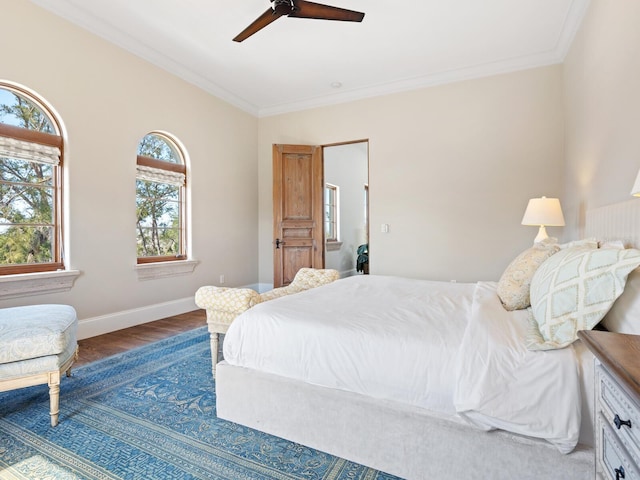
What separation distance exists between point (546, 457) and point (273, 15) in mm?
3008

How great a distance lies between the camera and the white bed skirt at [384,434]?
1147 mm

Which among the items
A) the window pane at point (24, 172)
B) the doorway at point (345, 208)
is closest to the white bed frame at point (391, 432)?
the window pane at point (24, 172)

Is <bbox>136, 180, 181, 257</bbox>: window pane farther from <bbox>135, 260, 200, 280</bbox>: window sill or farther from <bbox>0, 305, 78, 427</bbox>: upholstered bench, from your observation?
<bbox>0, 305, 78, 427</bbox>: upholstered bench

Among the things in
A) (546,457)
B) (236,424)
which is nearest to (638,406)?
(546,457)

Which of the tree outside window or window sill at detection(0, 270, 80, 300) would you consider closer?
window sill at detection(0, 270, 80, 300)

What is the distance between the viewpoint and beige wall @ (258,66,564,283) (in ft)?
12.6

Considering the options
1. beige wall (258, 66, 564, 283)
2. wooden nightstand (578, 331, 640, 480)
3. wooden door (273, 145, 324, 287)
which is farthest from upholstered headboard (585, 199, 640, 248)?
wooden door (273, 145, 324, 287)

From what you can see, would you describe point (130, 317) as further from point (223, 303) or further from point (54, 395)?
point (223, 303)

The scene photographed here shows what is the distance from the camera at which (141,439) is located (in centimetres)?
166

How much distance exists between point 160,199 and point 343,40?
2.75m

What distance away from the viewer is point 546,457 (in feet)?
3.69

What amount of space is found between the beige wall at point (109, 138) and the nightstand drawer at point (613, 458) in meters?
3.73

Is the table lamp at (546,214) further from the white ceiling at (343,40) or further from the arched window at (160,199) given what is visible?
the arched window at (160,199)

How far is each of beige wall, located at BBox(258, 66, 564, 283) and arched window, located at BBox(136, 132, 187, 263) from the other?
221cm
